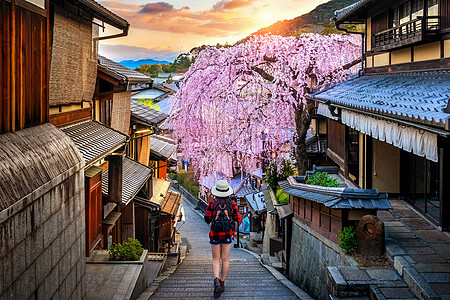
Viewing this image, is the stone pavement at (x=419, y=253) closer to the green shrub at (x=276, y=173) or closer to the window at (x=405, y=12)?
the window at (x=405, y=12)

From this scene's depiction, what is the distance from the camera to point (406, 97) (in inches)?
311

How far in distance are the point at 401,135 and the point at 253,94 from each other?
808 cm

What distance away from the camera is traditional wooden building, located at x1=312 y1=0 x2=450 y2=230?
268 inches

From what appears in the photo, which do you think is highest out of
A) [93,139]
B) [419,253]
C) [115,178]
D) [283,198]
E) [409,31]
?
[409,31]

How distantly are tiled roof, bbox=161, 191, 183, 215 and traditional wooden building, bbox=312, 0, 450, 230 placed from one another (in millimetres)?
9119

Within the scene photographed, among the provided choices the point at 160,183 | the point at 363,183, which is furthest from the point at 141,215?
the point at 363,183

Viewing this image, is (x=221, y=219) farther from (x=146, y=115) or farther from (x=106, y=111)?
(x=146, y=115)

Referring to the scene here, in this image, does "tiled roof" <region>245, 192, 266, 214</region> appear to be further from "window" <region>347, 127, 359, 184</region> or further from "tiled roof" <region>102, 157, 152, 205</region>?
"tiled roof" <region>102, 157, 152, 205</region>

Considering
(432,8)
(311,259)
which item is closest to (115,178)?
(311,259)

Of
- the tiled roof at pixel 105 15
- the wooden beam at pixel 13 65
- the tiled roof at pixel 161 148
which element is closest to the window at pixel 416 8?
the tiled roof at pixel 105 15

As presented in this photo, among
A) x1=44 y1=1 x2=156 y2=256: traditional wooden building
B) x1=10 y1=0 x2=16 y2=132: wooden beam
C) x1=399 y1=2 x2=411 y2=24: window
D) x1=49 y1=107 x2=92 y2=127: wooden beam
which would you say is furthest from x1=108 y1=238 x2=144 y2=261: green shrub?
x1=399 y1=2 x2=411 y2=24: window

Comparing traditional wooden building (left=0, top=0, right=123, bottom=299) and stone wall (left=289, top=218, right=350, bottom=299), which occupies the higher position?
traditional wooden building (left=0, top=0, right=123, bottom=299)

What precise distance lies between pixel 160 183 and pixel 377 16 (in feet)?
44.9

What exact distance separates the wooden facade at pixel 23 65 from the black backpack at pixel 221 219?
3.59 m
